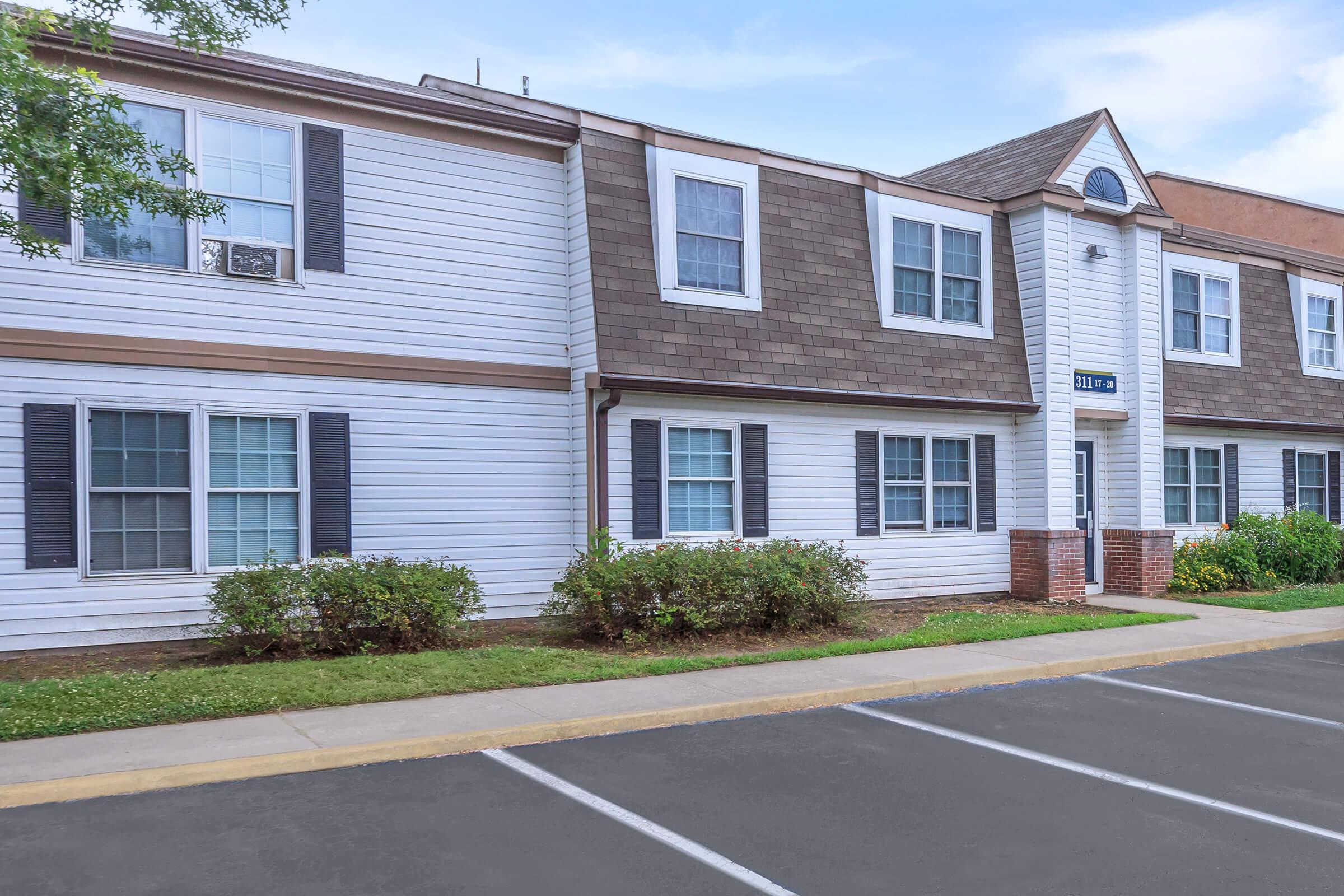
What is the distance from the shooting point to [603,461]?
42.9ft

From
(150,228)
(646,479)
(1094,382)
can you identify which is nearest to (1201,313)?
(1094,382)

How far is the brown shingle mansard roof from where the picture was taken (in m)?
16.7

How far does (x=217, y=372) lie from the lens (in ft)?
37.2

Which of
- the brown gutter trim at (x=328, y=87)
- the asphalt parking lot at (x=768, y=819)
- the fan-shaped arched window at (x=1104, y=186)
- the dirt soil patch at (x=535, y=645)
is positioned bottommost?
the asphalt parking lot at (x=768, y=819)

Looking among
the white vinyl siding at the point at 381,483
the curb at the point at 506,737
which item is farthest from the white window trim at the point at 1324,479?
the white vinyl siding at the point at 381,483

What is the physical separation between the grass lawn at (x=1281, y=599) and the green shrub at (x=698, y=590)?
674 centimetres

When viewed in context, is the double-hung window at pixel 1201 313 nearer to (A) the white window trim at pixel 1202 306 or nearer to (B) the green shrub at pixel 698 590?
(A) the white window trim at pixel 1202 306

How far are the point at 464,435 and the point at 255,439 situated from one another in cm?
232

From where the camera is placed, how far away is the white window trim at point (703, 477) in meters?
13.6

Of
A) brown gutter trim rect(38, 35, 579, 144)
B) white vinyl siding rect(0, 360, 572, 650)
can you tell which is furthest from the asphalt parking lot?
brown gutter trim rect(38, 35, 579, 144)

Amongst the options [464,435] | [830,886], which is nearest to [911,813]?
[830,886]

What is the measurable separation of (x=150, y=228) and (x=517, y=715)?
647cm

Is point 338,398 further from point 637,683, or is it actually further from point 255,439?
point 637,683

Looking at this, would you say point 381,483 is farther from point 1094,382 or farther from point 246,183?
point 1094,382
